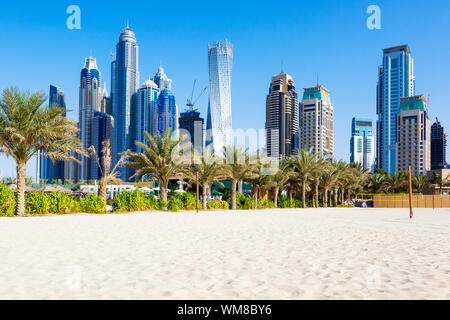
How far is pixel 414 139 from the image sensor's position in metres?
172

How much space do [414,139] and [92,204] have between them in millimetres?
175822

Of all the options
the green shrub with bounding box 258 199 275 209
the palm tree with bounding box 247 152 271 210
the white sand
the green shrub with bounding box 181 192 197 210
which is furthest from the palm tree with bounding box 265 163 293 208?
the white sand

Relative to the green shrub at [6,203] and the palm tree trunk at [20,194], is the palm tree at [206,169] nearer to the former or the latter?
the palm tree trunk at [20,194]

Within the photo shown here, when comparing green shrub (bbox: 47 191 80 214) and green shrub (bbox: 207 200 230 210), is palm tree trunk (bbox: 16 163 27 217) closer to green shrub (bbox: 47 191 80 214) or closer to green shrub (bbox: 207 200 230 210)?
green shrub (bbox: 47 191 80 214)

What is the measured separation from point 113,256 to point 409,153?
18349 cm

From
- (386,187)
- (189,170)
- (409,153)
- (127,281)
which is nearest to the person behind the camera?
(127,281)

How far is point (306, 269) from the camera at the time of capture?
6219 mm

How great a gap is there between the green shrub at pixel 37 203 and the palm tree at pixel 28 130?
2.60ft

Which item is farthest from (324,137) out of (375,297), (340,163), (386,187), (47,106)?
(375,297)

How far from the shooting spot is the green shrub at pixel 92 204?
22.9m

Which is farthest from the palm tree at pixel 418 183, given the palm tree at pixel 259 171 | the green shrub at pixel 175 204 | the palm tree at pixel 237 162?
the green shrub at pixel 175 204

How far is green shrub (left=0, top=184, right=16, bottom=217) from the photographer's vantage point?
1894 centimetres

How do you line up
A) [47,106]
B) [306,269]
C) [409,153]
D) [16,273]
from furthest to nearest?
[409,153]
[47,106]
[306,269]
[16,273]

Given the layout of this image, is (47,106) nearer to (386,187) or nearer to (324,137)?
(386,187)
